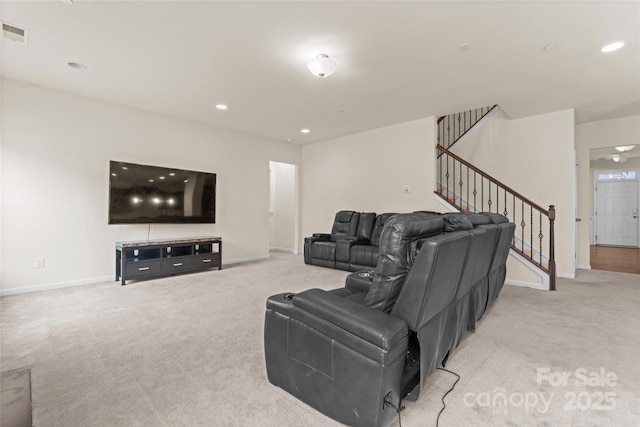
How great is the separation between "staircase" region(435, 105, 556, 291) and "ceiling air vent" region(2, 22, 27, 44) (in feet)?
18.6

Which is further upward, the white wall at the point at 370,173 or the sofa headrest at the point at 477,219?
the white wall at the point at 370,173

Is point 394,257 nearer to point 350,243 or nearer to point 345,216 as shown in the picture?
point 350,243

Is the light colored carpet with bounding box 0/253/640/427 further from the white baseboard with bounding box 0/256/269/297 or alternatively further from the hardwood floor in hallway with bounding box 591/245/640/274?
the hardwood floor in hallway with bounding box 591/245/640/274

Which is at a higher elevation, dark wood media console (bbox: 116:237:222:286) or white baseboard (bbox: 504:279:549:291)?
dark wood media console (bbox: 116:237:222:286)

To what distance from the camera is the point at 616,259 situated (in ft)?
21.4

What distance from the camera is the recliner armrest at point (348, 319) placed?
130 centimetres

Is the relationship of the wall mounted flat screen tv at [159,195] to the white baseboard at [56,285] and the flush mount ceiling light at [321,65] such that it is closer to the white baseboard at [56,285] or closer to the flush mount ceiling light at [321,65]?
the white baseboard at [56,285]

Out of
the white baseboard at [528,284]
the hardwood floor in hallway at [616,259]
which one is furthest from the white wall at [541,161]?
the hardwood floor in hallway at [616,259]

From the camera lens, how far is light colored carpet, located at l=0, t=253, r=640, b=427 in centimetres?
154

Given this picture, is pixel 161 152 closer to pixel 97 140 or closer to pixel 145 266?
pixel 97 140

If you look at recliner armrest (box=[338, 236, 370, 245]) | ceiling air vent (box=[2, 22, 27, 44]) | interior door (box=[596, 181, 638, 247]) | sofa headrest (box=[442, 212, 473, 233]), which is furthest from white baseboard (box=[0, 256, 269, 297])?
interior door (box=[596, 181, 638, 247])

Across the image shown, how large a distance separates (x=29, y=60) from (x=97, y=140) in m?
1.31

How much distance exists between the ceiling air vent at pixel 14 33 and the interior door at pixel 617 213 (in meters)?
12.9

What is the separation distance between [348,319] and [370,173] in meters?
5.14
